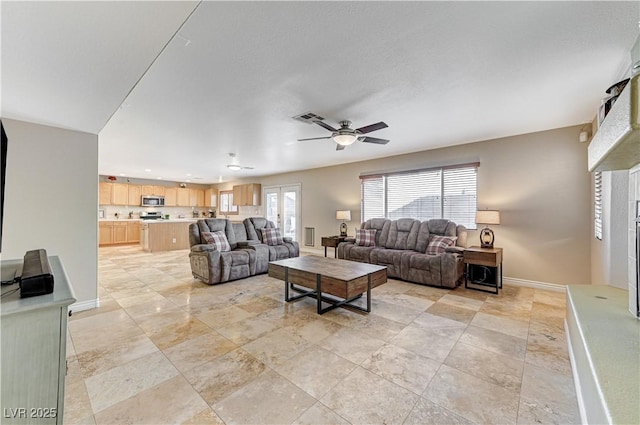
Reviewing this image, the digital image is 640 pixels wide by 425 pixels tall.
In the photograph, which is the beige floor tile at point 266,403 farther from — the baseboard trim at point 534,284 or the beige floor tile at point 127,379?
the baseboard trim at point 534,284

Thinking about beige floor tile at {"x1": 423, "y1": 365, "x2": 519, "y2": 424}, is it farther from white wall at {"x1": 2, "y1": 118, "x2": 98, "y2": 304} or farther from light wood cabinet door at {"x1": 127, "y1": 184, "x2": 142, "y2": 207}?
light wood cabinet door at {"x1": 127, "y1": 184, "x2": 142, "y2": 207}

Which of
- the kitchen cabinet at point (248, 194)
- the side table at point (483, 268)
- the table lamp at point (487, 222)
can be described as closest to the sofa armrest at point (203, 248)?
the side table at point (483, 268)

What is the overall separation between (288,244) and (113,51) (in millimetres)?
4467

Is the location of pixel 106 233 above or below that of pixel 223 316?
above

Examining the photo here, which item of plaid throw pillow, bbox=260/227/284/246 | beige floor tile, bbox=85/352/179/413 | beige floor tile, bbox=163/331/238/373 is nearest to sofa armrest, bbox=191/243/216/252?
plaid throw pillow, bbox=260/227/284/246

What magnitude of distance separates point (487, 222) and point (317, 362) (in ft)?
11.3

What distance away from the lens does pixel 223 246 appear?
15.5 ft

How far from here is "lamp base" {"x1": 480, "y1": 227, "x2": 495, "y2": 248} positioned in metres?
4.28

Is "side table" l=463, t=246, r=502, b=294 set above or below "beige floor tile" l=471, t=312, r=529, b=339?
above

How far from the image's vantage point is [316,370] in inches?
78.7


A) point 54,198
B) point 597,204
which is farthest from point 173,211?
point 597,204

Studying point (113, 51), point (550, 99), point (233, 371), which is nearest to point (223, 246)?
point (233, 371)

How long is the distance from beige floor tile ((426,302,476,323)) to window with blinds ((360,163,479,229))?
6.59 feet

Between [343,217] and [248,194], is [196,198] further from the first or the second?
[343,217]
